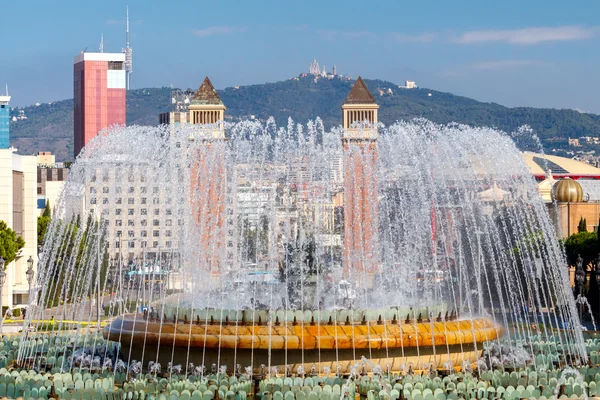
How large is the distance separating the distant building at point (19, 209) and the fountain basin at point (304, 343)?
49.2m

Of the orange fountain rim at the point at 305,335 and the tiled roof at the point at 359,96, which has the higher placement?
the tiled roof at the point at 359,96

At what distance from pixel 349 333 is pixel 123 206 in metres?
94.5

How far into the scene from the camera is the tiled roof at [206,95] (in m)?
117

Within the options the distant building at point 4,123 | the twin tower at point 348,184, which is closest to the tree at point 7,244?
the twin tower at point 348,184

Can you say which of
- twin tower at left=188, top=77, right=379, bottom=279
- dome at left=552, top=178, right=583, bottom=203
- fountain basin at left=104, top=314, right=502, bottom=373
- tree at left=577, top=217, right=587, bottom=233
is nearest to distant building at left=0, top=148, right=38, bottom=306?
twin tower at left=188, top=77, right=379, bottom=279

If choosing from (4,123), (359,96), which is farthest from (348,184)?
(4,123)

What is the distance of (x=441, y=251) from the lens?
92.9 metres

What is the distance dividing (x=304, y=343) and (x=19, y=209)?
186 ft

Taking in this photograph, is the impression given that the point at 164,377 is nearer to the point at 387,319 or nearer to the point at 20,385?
the point at 20,385

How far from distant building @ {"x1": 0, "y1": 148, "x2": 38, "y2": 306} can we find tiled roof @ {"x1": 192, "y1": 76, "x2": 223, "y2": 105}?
37.3m

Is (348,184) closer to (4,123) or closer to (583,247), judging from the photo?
(583,247)

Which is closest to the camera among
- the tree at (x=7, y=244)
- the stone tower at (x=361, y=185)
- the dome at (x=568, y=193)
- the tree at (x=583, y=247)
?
the tree at (x=7, y=244)

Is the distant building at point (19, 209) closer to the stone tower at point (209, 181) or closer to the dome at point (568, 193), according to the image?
the stone tower at point (209, 181)

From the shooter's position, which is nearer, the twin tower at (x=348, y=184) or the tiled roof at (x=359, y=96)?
the twin tower at (x=348, y=184)
